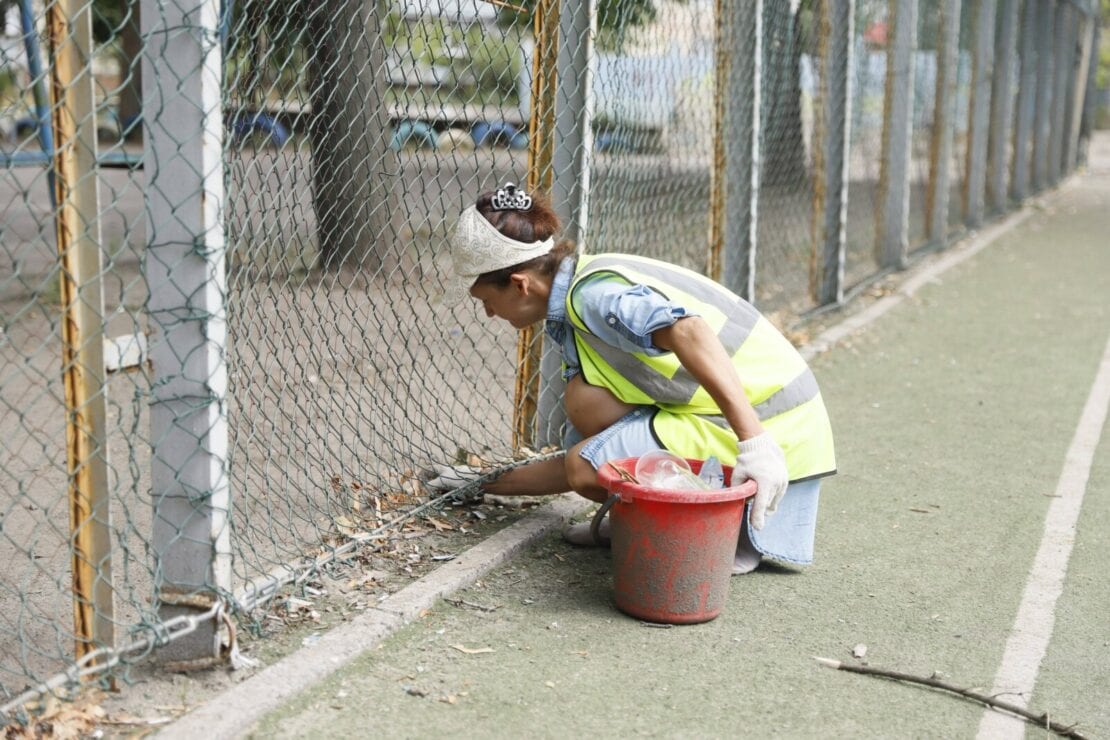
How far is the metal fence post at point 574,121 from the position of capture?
15.1ft

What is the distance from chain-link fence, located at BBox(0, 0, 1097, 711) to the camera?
285 centimetres

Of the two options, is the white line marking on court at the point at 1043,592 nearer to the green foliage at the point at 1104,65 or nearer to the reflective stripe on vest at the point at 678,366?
the reflective stripe on vest at the point at 678,366

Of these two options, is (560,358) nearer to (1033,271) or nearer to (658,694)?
(658,694)

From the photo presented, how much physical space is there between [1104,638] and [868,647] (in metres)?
0.71

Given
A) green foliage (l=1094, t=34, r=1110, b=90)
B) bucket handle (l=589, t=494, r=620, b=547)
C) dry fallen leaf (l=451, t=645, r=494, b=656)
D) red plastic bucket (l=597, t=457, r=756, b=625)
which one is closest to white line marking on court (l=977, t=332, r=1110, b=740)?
red plastic bucket (l=597, t=457, r=756, b=625)

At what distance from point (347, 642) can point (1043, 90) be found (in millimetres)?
16141

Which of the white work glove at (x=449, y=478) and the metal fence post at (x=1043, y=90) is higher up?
the metal fence post at (x=1043, y=90)

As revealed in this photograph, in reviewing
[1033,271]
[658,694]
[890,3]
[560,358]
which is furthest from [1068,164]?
[658,694]

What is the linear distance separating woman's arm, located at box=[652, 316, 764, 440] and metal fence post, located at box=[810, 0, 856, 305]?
4.94 meters

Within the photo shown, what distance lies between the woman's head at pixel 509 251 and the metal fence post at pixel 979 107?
392 inches

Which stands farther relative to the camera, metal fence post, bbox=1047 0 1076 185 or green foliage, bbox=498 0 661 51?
metal fence post, bbox=1047 0 1076 185

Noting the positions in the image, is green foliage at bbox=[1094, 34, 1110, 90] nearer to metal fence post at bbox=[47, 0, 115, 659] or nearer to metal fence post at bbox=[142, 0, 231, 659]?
metal fence post at bbox=[142, 0, 231, 659]

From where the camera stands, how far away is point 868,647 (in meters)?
3.45

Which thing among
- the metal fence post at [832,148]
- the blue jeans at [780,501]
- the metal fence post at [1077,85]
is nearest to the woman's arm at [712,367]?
the blue jeans at [780,501]
